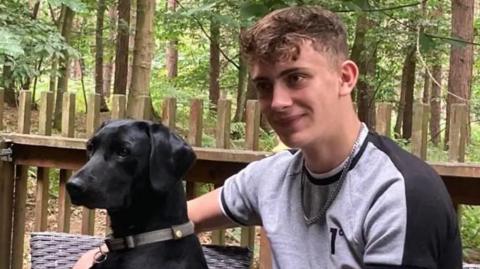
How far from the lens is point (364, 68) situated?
34.5 feet

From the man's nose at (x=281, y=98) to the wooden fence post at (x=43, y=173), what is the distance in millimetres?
2509

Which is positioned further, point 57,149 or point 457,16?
point 457,16

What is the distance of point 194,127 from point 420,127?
1153 millimetres

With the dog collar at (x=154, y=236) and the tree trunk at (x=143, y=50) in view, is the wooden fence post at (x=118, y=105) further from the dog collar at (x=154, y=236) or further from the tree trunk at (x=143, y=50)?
the tree trunk at (x=143, y=50)

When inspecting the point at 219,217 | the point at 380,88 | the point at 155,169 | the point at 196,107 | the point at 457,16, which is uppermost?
the point at 457,16

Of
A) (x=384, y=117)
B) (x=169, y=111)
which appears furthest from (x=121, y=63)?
(x=384, y=117)

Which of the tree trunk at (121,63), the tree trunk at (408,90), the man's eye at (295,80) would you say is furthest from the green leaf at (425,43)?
the tree trunk at (121,63)

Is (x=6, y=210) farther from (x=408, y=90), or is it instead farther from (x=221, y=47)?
(x=408, y=90)

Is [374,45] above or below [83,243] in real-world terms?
above

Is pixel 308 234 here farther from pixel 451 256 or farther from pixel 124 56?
pixel 124 56

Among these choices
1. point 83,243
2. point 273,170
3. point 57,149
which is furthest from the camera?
point 57,149

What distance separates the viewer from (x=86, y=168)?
238 cm

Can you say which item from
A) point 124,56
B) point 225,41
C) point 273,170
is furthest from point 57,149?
point 124,56

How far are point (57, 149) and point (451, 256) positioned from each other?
2.71 meters
